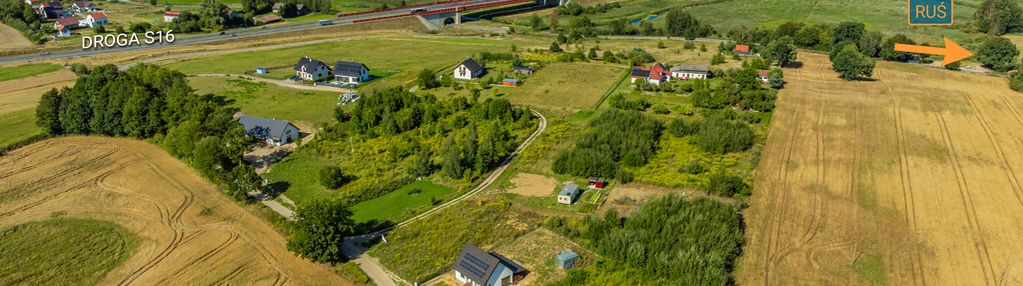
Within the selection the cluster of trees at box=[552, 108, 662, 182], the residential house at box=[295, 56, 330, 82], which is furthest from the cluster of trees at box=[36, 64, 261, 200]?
the cluster of trees at box=[552, 108, 662, 182]

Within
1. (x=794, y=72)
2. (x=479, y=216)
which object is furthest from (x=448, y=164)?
(x=794, y=72)

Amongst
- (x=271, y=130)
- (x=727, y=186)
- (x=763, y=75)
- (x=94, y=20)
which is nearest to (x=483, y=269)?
(x=727, y=186)

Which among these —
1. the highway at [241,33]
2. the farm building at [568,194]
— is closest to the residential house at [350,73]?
the highway at [241,33]

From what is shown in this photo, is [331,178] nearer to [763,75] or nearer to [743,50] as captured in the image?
[763,75]

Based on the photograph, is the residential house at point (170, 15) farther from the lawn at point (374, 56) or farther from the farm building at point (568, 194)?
the farm building at point (568, 194)

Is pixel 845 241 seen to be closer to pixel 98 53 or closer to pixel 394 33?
pixel 394 33
